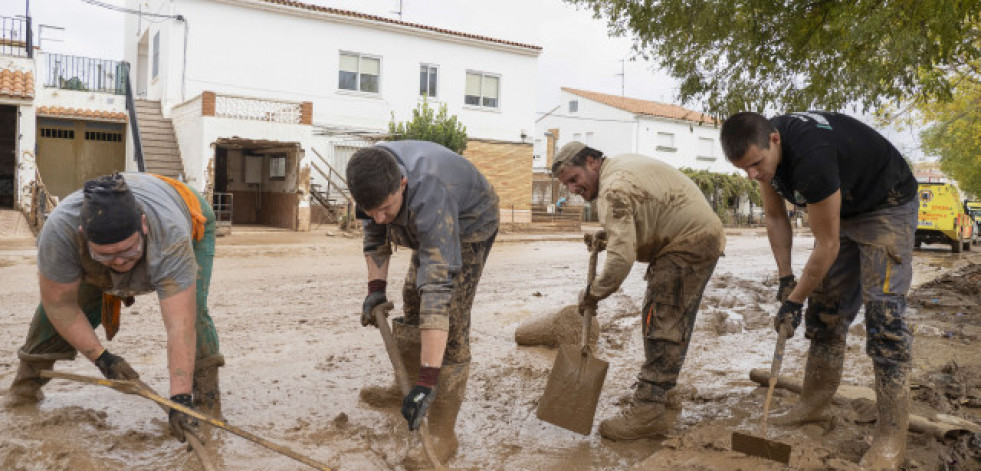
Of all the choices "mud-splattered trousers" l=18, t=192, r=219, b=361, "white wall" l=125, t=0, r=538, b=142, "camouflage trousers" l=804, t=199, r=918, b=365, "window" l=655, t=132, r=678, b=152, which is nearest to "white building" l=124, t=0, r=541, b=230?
"white wall" l=125, t=0, r=538, b=142

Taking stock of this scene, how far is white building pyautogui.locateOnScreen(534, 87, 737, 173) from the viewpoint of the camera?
105 feet

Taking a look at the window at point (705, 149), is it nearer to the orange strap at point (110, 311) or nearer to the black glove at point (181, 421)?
the orange strap at point (110, 311)

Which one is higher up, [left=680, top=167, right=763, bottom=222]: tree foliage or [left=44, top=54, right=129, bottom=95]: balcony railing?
[left=44, top=54, right=129, bottom=95]: balcony railing

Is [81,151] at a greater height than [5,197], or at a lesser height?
greater

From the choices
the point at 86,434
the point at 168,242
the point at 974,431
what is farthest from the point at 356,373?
the point at 974,431

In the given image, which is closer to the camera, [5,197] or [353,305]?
[353,305]

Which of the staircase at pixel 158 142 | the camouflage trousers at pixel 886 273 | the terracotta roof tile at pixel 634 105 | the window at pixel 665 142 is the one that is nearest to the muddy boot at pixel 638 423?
the camouflage trousers at pixel 886 273

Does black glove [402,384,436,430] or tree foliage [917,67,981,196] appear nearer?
black glove [402,384,436,430]

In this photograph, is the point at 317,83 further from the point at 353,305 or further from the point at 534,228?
the point at 353,305

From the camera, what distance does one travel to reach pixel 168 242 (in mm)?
2902

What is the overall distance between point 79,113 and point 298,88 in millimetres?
5374

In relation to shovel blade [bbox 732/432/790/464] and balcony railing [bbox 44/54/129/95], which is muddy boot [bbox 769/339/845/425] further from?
balcony railing [bbox 44/54/129/95]

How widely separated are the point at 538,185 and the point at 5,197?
731 inches

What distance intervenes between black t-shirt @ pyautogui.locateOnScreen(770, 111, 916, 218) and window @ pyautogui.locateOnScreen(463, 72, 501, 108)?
1940 centimetres
